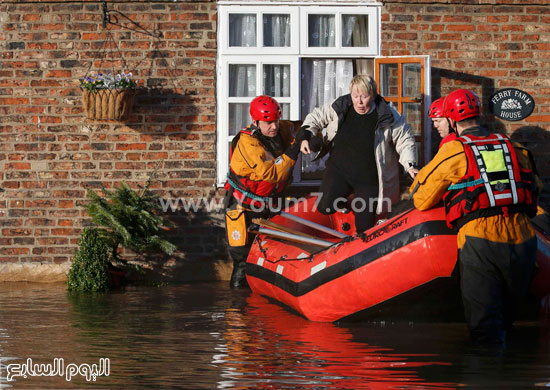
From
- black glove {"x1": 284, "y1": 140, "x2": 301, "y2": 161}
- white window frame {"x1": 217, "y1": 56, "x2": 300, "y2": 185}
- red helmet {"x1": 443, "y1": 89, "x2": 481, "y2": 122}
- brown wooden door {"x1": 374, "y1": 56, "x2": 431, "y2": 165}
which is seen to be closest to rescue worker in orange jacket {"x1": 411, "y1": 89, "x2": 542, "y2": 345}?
red helmet {"x1": 443, "y1": 89, "x2": 481, "y2": 122}

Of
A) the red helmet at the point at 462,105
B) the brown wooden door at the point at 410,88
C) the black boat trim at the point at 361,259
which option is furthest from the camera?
the brown wooden door at the point at 410,88

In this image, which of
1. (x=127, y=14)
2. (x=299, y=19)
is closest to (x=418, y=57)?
(x=299, y=19)

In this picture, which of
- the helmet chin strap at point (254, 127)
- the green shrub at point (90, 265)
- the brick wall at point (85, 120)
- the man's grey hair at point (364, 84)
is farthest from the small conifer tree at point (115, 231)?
the man's grey hair at point (364, 84)

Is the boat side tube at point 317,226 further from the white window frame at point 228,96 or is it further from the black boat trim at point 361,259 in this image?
the white window frame at point 228,96

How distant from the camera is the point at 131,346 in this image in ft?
19.3

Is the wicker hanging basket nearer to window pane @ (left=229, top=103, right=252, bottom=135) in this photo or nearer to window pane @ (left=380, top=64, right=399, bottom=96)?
window pane @ (left=229, top=103, right=252, bottom=135)

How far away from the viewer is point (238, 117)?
932 centimetres

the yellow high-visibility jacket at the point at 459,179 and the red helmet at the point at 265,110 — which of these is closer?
the yellow high-visibility jacket at the point at 459,179

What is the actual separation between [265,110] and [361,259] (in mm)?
2334

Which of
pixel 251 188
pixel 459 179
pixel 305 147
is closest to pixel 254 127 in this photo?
pixel 251 188

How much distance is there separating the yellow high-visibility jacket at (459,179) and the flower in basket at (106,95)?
151 inches

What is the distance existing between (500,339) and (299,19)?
14.9ft

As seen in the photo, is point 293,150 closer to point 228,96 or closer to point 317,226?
point 317,226

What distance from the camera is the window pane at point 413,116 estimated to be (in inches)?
361
